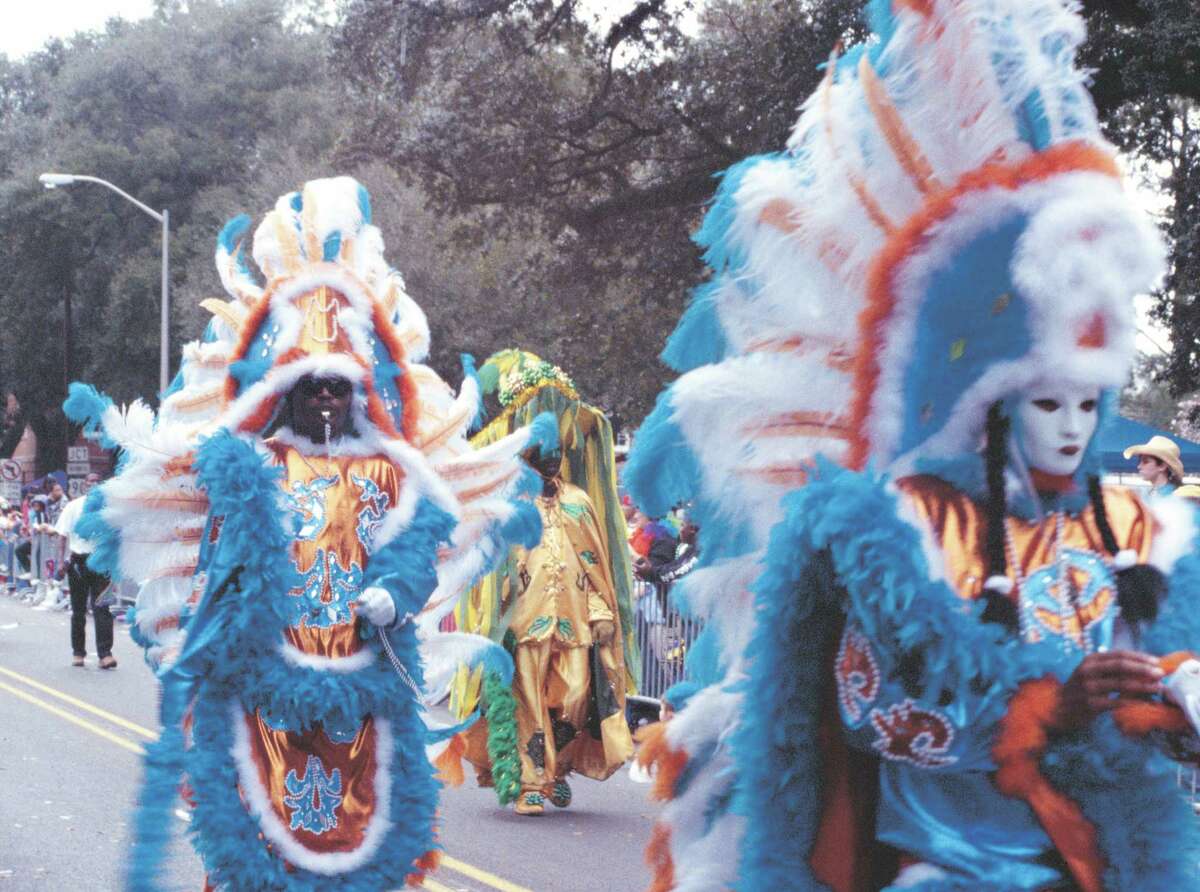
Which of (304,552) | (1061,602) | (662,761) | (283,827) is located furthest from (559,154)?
(1061,602)

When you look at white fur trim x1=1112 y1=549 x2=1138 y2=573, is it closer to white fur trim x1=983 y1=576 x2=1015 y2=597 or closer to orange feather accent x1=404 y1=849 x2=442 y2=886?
white fur trim x1=983 y1=576 x2=1015 y2=597

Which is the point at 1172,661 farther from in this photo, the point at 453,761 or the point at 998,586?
the point at 453,761

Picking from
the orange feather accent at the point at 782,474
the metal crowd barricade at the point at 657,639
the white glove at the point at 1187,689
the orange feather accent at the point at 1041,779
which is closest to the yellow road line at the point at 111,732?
the metal crowd barricade at the point at 657,639

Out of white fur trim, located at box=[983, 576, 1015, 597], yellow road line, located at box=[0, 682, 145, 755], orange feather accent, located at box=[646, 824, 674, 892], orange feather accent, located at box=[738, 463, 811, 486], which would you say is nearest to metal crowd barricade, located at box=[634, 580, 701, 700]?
yellow road line, located at box=[0, 682, 145, 755]

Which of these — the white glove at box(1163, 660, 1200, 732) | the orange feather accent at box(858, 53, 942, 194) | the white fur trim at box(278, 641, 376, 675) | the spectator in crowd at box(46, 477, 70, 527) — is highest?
the spectator in crowd at box(46, 477, 70, 527)

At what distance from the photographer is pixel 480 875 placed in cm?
690

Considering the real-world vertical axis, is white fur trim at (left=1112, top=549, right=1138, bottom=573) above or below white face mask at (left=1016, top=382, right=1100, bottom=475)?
below

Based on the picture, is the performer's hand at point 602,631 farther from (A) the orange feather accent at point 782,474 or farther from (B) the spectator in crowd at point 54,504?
(B) the spectator in crowd at point 54,504

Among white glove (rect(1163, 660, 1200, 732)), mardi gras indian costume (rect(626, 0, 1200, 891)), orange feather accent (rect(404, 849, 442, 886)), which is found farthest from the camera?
orange feather accent (rect(404, 849, 442, 886))

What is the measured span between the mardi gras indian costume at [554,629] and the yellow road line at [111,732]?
1270 millimetres

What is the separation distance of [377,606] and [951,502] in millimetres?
2853

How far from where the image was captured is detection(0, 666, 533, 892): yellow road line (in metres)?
6.73

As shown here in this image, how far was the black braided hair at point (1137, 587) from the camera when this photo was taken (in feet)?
10.5

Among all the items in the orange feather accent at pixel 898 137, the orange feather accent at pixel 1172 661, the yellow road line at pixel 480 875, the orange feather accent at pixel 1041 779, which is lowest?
the yellow road line at pixel 480 875
